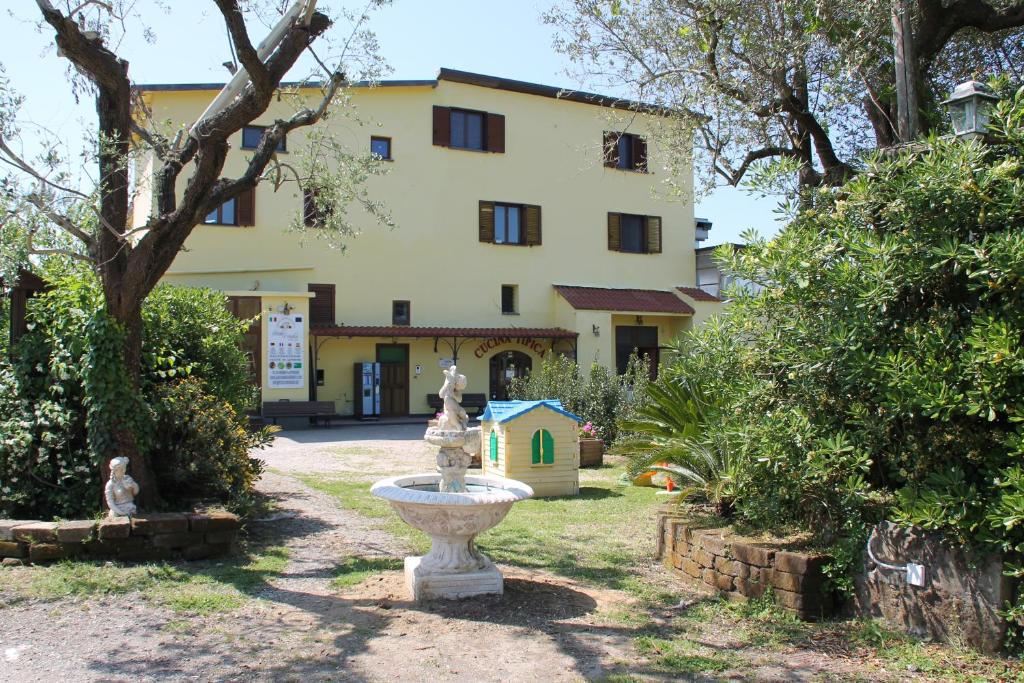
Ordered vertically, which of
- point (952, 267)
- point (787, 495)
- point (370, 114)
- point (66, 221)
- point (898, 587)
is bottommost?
point (898, 587)

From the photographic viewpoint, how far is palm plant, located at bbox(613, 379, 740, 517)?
6.78m

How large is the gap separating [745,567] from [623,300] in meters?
21.1

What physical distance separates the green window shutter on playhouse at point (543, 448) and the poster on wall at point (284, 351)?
41.9ft

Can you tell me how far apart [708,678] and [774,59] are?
8931mm

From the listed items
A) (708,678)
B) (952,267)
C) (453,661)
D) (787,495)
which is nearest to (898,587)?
(787,495)

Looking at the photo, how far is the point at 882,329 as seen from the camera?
518 cm

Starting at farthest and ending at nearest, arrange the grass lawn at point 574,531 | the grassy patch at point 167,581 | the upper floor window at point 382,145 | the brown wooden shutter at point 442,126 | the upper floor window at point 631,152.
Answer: the upper floor window at point 631,152, the brown wooden shutter at point 442,126, the upper floor window at point 382,145, the grass lawn at point 574,531, the grassy patch at point 167,581

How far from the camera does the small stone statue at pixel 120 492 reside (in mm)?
6660

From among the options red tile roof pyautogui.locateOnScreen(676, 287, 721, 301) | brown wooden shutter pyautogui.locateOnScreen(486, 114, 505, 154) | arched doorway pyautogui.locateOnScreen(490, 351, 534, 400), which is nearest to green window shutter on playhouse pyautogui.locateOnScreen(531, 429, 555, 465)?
arched doorway pyautogui.locateOnScreen(490, 351, 534, 400)

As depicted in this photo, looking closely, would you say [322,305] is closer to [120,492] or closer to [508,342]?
[508,342]

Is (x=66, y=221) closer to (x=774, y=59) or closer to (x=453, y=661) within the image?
(x=453, y=661)

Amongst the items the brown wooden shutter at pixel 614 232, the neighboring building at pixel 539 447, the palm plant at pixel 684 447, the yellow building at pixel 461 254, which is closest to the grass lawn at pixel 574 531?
the neighboring building at pixel 539 447

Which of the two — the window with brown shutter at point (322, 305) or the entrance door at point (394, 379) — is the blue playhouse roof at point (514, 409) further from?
the entrance door at point (394, 379)

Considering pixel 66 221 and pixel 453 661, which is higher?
pixel 66 221
